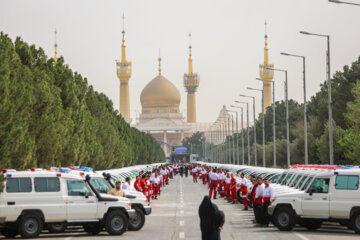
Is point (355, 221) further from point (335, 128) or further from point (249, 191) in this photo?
point (335, 128)

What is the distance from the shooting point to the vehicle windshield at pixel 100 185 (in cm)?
2328

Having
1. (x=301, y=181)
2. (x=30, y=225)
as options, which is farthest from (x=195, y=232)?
(x=301, y=181)

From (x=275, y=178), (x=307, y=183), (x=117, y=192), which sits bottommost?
(x=117, y=192)

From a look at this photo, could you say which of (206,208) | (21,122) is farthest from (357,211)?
(21,122)

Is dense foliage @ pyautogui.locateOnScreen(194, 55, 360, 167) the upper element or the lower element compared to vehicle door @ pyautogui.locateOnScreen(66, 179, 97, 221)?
upper

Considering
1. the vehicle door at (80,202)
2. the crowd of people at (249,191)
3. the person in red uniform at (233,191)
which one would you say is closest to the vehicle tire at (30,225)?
the vehicle door at (80,202)

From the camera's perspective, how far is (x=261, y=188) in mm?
24047

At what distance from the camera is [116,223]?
21.7 meters

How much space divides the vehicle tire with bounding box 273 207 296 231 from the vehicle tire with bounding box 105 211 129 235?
410 centimetres

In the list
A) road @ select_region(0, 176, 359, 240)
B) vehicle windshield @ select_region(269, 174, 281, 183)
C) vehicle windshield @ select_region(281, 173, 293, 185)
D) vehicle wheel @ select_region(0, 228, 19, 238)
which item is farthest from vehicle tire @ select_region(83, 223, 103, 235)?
vehicle windshield @ select_region(269, 174, 281, 183)

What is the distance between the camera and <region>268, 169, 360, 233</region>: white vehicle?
2192 cm

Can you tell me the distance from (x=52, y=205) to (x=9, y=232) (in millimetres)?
1431

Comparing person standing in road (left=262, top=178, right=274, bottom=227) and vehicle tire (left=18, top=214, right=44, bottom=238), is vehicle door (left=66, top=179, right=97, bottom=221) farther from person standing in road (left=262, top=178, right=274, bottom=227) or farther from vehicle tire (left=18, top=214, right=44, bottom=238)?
person standing in road (left=262, top=178, right=274, bottom=227)

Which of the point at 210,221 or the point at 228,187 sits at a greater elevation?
the point at 228,187
